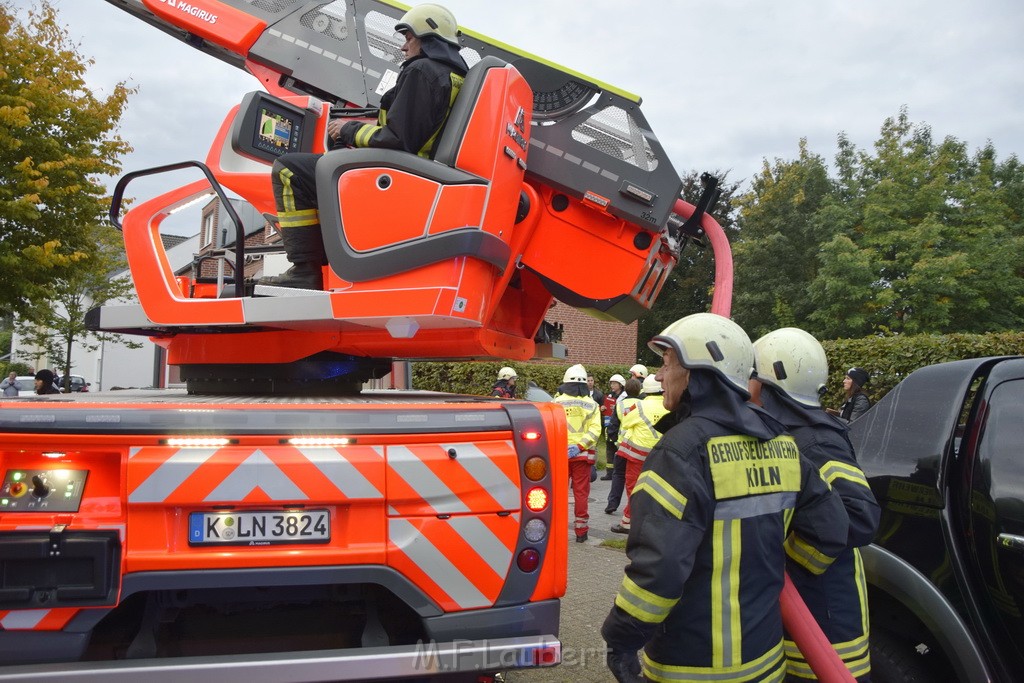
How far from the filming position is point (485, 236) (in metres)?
3.37

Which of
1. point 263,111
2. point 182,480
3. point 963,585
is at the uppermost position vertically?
point 263,111

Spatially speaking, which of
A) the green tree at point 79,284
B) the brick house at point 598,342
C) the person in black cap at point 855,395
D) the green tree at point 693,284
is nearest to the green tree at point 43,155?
the green tree at point 79,284

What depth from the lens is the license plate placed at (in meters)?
2.61

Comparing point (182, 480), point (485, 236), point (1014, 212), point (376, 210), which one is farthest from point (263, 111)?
point (1014, 212)

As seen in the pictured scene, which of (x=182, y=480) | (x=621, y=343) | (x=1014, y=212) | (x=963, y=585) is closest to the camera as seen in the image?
(x=182, y=480)

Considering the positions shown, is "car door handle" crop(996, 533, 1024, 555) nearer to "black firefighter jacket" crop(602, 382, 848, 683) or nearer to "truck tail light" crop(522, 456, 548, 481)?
"black firefighter jacket" crop(602, 382, 848, 683)

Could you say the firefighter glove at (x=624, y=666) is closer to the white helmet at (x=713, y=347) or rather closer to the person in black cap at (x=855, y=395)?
the white helmet at (x=713, y=347)

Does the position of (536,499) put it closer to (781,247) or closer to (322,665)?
(322,665)

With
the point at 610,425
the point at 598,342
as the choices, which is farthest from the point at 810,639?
the point at 598,342

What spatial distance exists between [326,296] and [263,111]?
3.37 ft

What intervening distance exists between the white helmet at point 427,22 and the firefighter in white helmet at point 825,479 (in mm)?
2013

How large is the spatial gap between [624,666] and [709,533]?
451 mm

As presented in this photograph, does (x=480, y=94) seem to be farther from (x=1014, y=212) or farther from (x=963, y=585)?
(x=1014, y=212)

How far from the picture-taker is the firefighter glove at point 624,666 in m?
2.24
